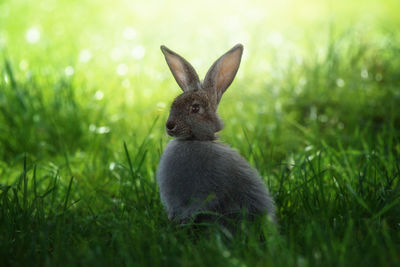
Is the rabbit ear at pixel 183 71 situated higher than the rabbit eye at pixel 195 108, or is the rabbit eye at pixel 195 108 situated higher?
the rabbit ear at pixel 183 71

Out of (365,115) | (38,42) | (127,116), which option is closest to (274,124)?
(365,115)

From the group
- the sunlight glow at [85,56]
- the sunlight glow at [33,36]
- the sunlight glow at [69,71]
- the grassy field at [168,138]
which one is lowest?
the grassy field at [168,138]

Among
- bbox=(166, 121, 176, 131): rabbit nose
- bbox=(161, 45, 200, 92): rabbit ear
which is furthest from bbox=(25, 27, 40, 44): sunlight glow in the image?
bbox=(166, 121, 176, 131): rabbit nose

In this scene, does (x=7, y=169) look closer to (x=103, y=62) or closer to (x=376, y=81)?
(x=103, y=62)

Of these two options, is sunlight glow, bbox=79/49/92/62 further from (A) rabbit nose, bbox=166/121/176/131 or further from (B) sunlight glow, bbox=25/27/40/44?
(A) rabbit nose, bbox=166/121/176/131

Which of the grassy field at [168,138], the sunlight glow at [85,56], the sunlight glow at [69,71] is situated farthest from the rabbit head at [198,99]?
the sunlight glow at [85,56]

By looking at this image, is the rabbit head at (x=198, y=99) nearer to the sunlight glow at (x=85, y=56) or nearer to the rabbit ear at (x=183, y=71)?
the rabbit ear at (x=183, y=71)
